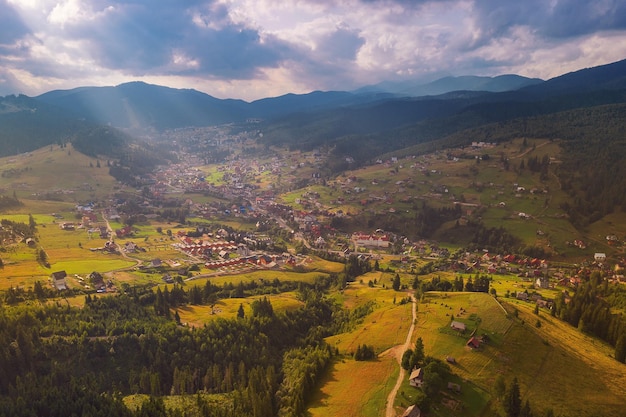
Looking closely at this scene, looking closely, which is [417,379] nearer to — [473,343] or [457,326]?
[473,343]

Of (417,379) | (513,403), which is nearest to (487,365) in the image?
(513,403)

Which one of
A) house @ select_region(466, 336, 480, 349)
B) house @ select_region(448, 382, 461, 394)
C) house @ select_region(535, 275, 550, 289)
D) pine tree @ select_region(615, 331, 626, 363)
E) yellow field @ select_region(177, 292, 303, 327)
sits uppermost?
house @ select_region(466, 336, 480, 349)

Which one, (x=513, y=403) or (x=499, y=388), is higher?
(x=499, y=388)

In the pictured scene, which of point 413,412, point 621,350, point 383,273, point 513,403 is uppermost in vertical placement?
point 413,412

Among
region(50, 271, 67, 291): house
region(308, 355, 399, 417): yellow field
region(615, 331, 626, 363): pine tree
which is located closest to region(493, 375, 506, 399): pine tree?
region(308, 355, 399, 417): yellow field

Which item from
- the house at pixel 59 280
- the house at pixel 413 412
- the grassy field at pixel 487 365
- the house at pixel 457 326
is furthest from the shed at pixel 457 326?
the house at pixel 59 280

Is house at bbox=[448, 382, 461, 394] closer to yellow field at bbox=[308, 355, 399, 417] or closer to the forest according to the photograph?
yellow field at bbox=[308, 355, 399, 417]

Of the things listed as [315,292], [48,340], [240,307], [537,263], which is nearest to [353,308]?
[315,292]
